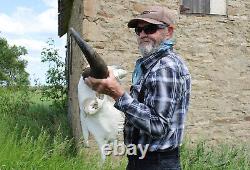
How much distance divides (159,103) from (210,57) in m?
4.99

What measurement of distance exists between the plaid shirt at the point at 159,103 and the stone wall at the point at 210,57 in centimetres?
393

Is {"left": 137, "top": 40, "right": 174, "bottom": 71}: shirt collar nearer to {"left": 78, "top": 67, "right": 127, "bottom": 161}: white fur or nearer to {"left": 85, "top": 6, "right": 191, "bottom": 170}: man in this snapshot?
{"left": 85, "top": 6, "right": 191, "bottom": 170}: man

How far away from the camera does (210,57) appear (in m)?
7.15

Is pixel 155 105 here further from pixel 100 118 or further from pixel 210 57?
pixel 210 57

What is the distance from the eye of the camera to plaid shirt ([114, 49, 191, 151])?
2.34m

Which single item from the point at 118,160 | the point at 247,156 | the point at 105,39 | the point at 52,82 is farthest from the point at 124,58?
the point at 52,82

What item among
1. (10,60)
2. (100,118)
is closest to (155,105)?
(100,118)

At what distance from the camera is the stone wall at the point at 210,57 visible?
6582 mm

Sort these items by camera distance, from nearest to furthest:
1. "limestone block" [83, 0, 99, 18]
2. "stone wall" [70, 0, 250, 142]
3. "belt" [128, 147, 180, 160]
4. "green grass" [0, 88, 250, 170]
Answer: "belt" [128, 147, 180, 160] < "green grass" [0, 88, 250, 170] < "limestone block" [83, 0, 99, 18] < "stone wall" [70, 0, 250, 142]

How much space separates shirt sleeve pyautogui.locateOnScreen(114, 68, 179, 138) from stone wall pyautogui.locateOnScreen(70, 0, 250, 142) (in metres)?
4.10

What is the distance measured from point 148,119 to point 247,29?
564cm

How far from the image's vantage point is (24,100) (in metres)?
11.9

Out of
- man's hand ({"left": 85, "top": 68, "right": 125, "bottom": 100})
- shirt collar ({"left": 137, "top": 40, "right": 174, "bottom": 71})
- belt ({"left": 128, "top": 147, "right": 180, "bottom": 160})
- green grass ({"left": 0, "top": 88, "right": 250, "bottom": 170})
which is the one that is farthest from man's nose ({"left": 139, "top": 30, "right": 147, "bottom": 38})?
green grass ({"left": 0, "top": 88, "right": 250, "bottom": 170})

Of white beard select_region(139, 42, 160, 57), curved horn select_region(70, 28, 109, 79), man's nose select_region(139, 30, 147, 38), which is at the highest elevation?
man's nose select_region(139, 30, 147, 38)
